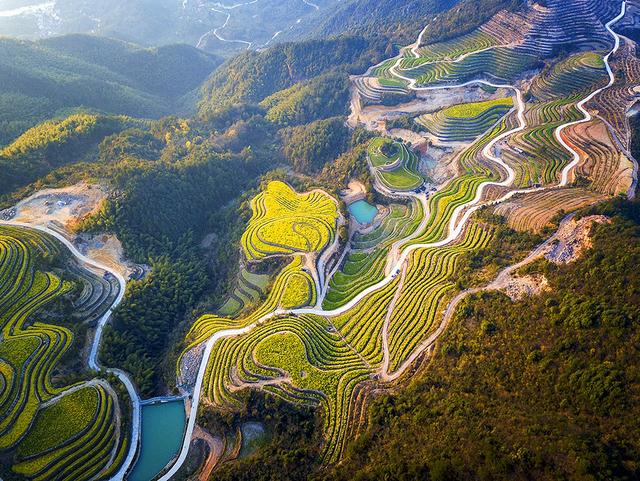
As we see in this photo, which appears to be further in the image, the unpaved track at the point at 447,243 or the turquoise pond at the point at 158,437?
the unpaved track at the point at 447,243

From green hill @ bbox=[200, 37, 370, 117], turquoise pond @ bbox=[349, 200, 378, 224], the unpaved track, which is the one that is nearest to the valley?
the unpaved track

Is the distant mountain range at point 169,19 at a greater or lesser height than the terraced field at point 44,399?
greater

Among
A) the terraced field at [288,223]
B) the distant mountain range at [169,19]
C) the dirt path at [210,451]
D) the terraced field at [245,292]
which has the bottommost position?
the dirt path at [210,451]

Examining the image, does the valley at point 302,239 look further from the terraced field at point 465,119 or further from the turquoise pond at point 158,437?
the terraced field at point 465,119

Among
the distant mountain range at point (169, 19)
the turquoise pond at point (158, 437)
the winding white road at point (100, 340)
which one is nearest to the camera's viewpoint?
the turquoise pond at point (158, 437)

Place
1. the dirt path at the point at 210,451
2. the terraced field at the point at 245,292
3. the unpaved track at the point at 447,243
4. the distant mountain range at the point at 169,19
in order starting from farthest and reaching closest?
the distant mountain range at the point at 169,19
the terraced field at the point at 245,292
the unpaved track at the point at 447,243
the dirt path at the point at 210,451

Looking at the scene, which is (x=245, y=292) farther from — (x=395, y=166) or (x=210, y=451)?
(x=395, y=166)

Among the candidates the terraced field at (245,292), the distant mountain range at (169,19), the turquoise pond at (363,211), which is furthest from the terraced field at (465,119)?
the distant mountain range at (169,19)

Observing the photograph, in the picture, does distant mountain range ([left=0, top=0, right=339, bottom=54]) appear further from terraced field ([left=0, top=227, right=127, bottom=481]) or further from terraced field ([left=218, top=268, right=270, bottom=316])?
terraced field ([left=0, top=227, right=127, bottom=481])
